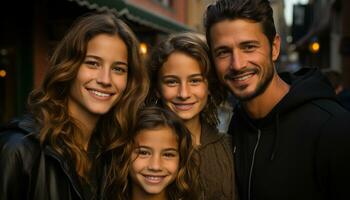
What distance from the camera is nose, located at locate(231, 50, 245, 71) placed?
2.73m

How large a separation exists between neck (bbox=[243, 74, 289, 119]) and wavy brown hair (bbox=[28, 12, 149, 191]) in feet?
2.32

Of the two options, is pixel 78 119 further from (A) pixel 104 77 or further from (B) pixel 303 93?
A: (B) pixel 303 93

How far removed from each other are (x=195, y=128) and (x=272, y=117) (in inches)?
28.9

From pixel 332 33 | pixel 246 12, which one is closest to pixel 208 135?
pixel 246 12

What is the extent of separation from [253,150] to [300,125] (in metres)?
0.35

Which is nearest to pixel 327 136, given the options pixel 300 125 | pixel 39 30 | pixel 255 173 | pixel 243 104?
pixel 300 125

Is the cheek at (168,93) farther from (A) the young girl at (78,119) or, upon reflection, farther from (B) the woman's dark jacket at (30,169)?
(B) the woman's dark jacket at (30,169)

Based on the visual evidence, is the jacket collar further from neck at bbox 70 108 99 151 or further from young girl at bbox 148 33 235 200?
neck at bbox 70 108 99 151

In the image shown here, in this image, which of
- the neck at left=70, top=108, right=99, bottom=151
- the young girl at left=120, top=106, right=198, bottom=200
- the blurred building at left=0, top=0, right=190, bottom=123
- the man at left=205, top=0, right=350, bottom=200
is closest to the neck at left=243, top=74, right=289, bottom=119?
the man at left=205, top=0, right=350, bottom=200

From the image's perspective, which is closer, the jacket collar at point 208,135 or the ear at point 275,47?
the ear at point 275,47

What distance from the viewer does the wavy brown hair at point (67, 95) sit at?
243 centimetres

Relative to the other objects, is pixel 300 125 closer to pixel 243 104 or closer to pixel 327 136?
pixel 327 136

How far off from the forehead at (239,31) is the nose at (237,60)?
0.25ft

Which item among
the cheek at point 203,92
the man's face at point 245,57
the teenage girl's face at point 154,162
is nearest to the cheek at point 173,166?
the teenage girl's face at point 154,162
